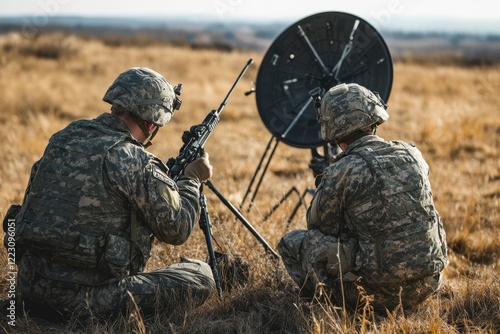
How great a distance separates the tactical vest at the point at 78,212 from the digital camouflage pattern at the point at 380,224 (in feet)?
4.48

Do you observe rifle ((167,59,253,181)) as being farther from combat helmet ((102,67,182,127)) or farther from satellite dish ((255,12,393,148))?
satellite dish ((255,12,393,148))

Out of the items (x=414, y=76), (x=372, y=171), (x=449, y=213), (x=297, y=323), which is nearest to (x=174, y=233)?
(x=297, y=323)

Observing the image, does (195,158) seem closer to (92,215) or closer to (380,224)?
(92,215)

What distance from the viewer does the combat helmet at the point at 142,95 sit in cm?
430

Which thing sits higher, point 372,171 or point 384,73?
point 384,73

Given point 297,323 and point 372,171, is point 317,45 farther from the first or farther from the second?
point 297,323

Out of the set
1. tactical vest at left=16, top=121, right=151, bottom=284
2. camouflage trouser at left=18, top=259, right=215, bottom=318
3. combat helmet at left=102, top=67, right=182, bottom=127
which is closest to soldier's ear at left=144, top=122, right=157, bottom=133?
combat helmet at left=102, top=67, right=182, bottom=127

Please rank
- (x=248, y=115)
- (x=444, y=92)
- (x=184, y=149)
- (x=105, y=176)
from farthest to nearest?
1. (x=444, y=92)
2. (x=248, y=115)
3. (x=184, y=149)
4. (x=105, y=176)

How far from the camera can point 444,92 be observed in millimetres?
19469

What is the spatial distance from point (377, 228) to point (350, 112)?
839mm

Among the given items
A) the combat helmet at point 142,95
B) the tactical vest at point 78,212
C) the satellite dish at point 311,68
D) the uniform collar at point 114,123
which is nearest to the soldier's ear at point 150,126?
the combat helmet at point 142,95

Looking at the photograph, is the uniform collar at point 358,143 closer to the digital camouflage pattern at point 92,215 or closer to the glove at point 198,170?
the glove at point 198,170

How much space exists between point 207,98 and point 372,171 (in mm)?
13314

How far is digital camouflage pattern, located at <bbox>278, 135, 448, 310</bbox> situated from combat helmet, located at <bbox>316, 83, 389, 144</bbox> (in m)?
0.12
